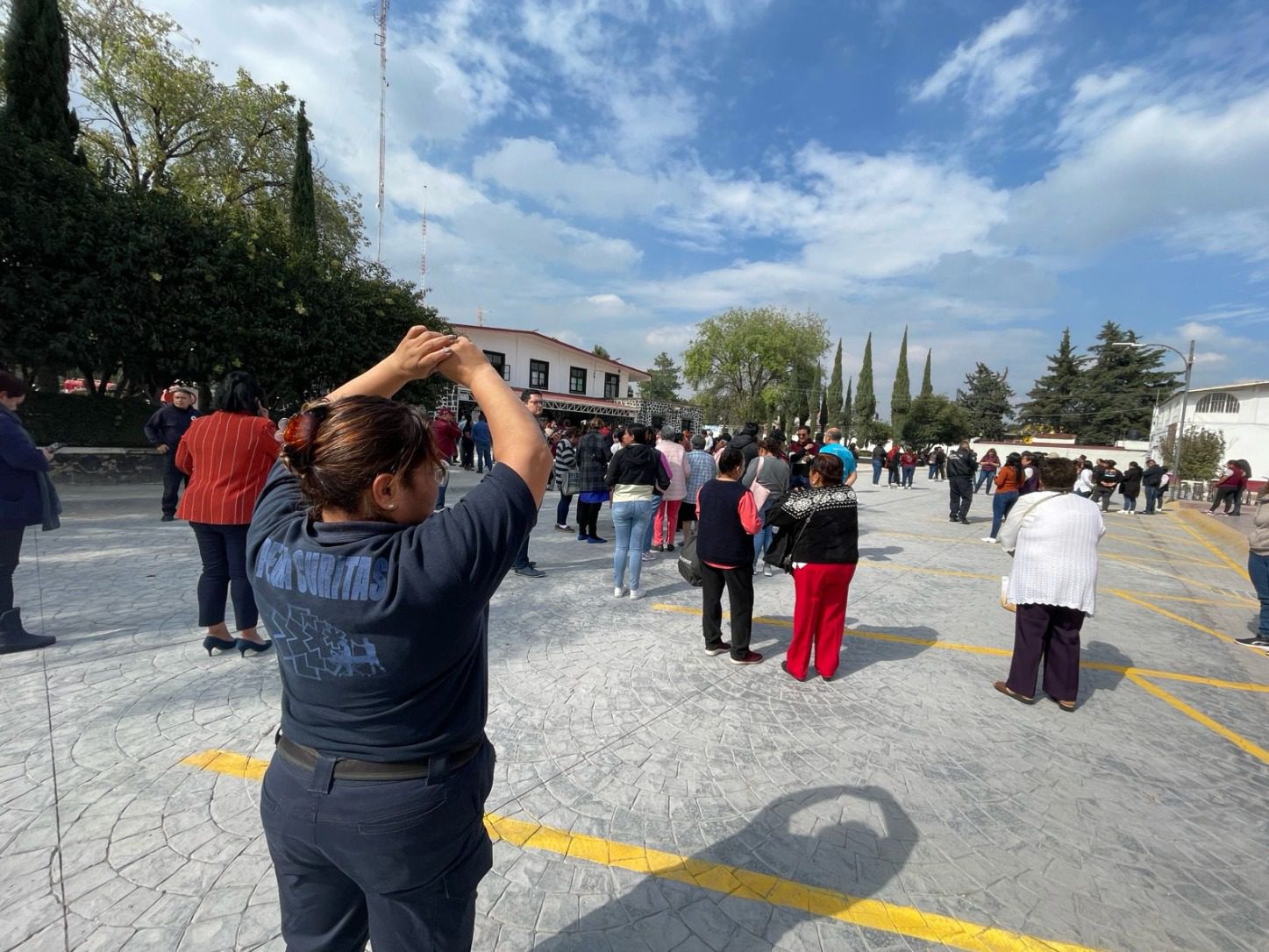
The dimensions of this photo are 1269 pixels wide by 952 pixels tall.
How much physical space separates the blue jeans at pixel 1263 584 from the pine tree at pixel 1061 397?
5666cm

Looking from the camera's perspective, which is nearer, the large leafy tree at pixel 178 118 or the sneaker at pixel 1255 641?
the sneaker at pixel 1255 641

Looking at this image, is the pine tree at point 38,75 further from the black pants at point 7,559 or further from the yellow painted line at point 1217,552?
the yellow painted line at point 1217,552

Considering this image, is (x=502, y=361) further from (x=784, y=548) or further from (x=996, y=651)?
(x=996, y=651)

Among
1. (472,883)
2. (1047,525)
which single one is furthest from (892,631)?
(472,883)

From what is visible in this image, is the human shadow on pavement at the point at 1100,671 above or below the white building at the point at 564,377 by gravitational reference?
below

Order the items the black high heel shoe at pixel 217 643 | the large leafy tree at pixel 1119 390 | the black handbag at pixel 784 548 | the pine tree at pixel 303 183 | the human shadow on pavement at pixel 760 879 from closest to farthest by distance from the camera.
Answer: the human shadow on pavement at pixel 760 879 → the black high heel shoe at pixel 217 643 → the black handbag at pixel 784 548 → the pine tree at pixel 303 183 → the large leafy tree at pixel 1119 390

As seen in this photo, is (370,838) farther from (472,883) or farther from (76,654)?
(76,654)

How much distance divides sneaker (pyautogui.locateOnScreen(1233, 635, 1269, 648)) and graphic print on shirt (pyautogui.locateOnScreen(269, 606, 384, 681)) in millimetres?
8023

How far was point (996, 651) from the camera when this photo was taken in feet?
16.6

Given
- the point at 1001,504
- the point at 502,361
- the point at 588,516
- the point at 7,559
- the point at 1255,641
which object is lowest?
the point at 1255,641

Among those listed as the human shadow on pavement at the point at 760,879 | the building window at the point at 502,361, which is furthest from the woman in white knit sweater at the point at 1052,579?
the building window at the point at 502,361

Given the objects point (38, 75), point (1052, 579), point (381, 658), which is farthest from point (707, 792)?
point (38, 75)

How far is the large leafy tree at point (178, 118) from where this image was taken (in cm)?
1542

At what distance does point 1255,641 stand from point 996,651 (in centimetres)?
300
